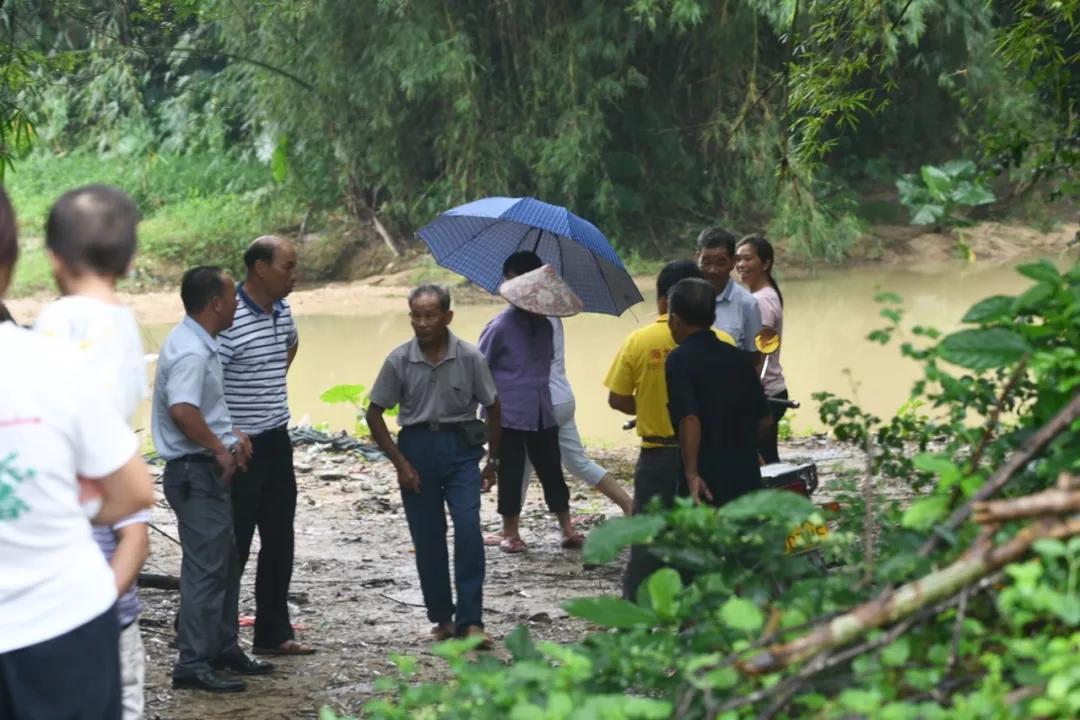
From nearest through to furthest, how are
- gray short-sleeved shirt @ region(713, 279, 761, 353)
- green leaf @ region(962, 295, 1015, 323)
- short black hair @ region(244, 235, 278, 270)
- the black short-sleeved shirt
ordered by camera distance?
green leaf @ region(962, 295, 1015, 323)
the black short-sleeved shirt
short black hair @ region(244, 235, 278, 270)
gray short-sleeved shirt @ region(713, 279, 761, 353)

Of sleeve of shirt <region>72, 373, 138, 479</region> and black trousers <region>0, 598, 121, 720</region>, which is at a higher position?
sleeve of shirt <region>72, 373, 138, 479</region>

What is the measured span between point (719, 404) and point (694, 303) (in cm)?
36

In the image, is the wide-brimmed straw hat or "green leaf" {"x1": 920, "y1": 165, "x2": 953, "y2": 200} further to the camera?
the wide-brimmed straw hat

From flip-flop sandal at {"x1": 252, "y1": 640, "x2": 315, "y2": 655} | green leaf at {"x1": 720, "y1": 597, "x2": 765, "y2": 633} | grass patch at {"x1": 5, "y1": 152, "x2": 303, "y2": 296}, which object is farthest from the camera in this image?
grass patch at {"x1": 5, "y1": 152, "x2": 303, "y2": 296}

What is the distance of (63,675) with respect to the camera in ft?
8.23

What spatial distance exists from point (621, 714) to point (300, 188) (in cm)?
2252

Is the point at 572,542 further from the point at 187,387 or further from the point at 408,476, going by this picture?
the point at 187,387

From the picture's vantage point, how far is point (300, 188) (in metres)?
24.2

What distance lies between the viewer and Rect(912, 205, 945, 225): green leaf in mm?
3105

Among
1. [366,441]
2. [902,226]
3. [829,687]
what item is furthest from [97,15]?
[902,226]

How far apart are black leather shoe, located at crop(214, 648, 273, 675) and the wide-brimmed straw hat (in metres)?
2.16

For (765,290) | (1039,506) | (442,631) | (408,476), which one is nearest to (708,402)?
(408,476)

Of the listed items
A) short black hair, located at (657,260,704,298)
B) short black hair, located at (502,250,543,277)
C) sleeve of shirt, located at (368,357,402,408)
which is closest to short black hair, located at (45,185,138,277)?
sleeve of shirt, located at (368,357,402,408)

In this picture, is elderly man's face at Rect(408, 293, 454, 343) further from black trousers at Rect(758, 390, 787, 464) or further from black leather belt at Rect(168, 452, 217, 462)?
black trousers at Rect(758, 390, 787, 464)
